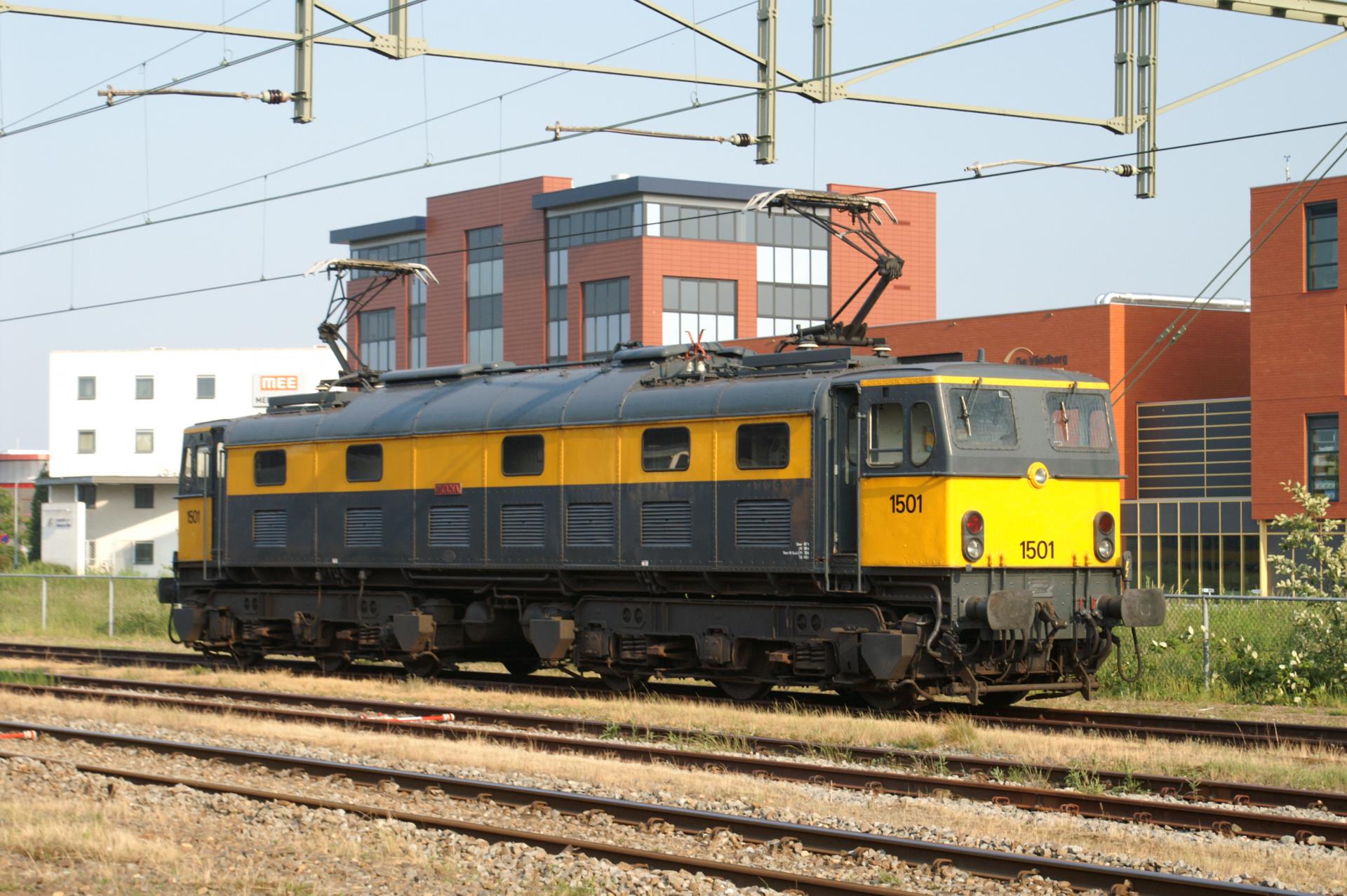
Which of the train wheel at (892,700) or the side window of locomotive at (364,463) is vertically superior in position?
the side window of locomotive at (364,463)

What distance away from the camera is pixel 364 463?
73.6ft

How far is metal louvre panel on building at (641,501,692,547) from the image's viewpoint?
18438 millimetres

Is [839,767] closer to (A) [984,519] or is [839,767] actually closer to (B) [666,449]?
(A) [984,519]

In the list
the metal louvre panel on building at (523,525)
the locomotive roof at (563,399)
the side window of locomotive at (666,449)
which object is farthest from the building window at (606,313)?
the side window of locomotive at (666,449)

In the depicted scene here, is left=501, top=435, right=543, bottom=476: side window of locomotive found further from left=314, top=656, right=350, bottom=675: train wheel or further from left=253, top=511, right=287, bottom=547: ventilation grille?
left=314, top=656, right=350, bottom=675: train wheel

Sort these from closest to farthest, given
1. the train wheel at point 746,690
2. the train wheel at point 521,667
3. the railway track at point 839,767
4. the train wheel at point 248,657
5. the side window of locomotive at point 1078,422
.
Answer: the railway track at point 839,767 → the side window of locomotive at point 1078,422 → the train wheel at point 746,690 → the train wheel at point 521,667 → the train wheel at point 248,657

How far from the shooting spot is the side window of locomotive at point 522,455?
2019 centimetres

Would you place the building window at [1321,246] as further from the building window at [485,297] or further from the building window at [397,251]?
the building window at [397,251]

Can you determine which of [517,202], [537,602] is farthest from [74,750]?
[517,202]

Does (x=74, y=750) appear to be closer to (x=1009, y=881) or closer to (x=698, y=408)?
(x=698, y=408)

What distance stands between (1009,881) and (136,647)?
2386cm

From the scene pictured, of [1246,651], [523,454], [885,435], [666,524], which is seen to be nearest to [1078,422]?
[885,435]

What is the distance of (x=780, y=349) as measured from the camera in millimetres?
19547

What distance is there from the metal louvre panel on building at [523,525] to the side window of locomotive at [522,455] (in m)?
0.41
